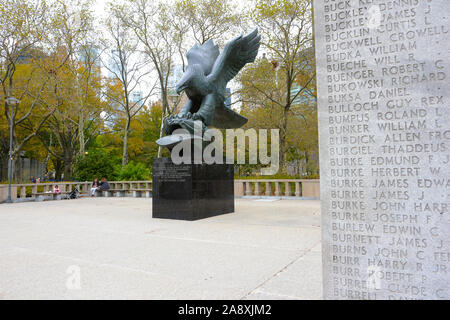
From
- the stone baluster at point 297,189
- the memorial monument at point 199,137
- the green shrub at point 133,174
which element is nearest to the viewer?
the memorial monument at point 199,137

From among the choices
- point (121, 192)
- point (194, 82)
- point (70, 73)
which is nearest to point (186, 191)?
point (194, 82)

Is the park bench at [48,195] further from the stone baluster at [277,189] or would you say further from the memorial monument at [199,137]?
the stone baluster at [277,189]

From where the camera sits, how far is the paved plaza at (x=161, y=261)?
3686 mm

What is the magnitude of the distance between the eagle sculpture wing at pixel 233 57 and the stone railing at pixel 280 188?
7.62 m

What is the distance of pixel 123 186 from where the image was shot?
21.4 metres

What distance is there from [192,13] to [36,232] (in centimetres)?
2253

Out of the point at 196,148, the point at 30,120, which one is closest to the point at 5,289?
the point at 196,148

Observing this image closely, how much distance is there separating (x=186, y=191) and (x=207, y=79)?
3.91 metres

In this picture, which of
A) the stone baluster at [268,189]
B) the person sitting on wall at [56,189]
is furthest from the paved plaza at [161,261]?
the person sitting on wall at [56,189]

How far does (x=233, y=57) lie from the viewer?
38.0 ft

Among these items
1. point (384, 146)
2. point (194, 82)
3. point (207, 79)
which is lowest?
point (384, 146)

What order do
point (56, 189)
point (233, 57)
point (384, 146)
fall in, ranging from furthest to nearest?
point (56, 189) < point (233, 57) < point (384, 146)

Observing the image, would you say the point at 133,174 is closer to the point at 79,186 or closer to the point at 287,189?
the point at 79,186
